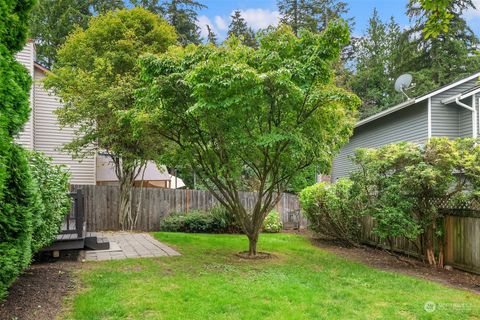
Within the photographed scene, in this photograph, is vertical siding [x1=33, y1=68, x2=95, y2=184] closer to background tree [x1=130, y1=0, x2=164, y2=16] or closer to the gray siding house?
the gray siding house

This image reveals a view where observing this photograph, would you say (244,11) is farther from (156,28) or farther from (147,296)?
(147,296)

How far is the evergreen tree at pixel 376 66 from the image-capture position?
26.1 m

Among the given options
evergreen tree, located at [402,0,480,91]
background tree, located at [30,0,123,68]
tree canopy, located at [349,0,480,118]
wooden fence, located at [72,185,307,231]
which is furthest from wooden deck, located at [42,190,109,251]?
evergreen tree, located at [402,0,480,91]

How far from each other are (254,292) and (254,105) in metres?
3.17

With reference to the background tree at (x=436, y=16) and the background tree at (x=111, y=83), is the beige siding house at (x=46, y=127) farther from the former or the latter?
the background tree at (x=436, y=16)

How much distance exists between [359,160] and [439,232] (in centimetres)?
195

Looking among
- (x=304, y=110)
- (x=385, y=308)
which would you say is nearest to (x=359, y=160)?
(x=304, y=110)

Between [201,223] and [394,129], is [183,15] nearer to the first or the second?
[394,129]

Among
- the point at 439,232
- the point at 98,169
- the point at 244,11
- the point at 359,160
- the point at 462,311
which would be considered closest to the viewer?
the point at 462,311

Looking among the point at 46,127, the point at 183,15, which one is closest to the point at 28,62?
the point at 46,127

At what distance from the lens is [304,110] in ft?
22.8

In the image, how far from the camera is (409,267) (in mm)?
7125

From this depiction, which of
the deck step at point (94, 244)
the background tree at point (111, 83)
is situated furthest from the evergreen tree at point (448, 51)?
the deck step at point (94, 244)

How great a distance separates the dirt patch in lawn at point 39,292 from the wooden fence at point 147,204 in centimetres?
616
